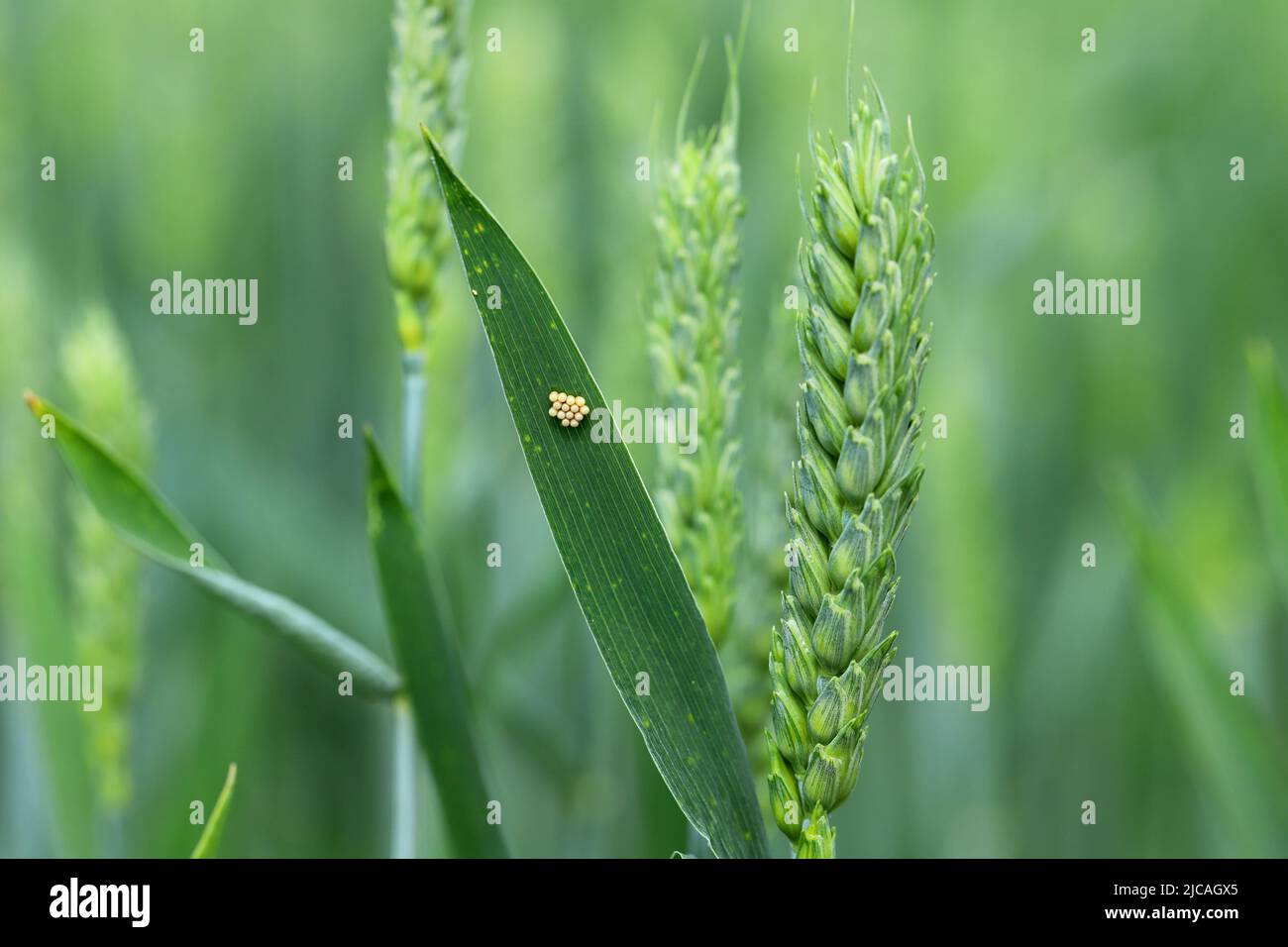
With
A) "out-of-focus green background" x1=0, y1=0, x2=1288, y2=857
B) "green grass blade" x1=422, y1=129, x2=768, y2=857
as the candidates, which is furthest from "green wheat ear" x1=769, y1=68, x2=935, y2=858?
"out-of-focus green background" x1=0, y1=0, x2=1288, y2=857

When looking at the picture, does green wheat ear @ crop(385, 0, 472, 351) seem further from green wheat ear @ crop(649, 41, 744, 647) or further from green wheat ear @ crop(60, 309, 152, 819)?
green wheat ear @ crop(60, 309, 152, 819)

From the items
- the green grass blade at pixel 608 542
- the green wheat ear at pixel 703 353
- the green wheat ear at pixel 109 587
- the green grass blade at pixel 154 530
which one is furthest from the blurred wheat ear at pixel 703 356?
the green wheat ear at pixel 109 587

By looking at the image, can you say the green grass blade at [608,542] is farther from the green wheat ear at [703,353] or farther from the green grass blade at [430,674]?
the green grass blade at [430,674]

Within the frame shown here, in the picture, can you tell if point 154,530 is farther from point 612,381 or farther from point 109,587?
point 612,381

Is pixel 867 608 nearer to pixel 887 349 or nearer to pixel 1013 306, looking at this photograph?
Result: pixel 887 349

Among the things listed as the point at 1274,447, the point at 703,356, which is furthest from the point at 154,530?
the point at 1274,447
